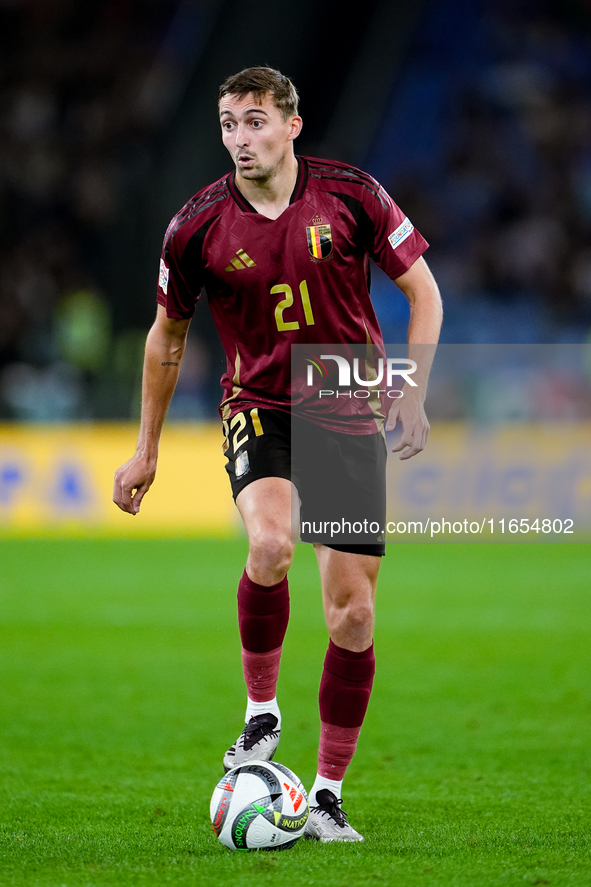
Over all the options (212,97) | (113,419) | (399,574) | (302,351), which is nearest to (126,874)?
(302,351)

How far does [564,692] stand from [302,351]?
3.06 meters

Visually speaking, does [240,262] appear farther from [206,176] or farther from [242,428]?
[206,176]

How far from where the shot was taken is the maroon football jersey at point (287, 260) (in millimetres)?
A: 3744

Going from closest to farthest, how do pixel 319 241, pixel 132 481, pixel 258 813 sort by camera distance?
pixel 258 813
pixel 319 241
pixel 132 481

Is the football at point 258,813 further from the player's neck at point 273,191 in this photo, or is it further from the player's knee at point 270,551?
the player's neck at point 273,191

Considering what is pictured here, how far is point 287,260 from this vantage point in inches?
147

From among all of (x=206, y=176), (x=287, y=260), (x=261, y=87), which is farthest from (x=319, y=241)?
(x=206, y=176)

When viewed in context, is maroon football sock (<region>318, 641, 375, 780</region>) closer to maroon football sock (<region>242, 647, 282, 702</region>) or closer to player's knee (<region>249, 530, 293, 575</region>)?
maroon football sock (<region>242, 647, 282, 702</region>)

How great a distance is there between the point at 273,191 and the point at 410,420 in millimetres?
891

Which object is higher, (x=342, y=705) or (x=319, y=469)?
(x=319, y=469)

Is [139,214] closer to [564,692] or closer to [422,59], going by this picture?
[422,59]

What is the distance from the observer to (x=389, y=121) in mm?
18688

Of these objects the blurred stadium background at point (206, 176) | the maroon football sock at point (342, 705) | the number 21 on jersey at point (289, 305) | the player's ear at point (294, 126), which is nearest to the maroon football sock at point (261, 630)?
the maroon football sock at point (342, 705)

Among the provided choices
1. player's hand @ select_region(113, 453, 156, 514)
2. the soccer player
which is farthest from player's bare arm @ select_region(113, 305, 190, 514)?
the soccer player
